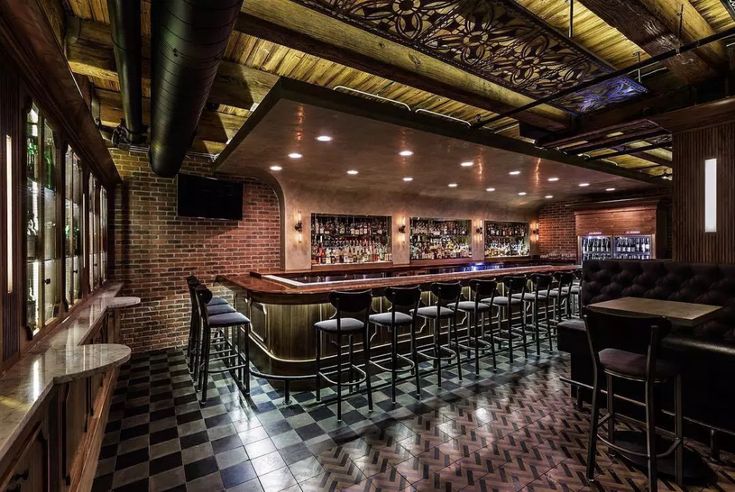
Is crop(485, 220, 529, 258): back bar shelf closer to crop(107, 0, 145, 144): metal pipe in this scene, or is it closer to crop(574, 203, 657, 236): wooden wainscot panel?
crop(574, 203, 657, 236): wooden wainscot panel

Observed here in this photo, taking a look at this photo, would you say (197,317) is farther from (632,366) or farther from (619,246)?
(619,246)

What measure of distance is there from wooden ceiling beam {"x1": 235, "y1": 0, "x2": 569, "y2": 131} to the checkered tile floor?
3.05 metres

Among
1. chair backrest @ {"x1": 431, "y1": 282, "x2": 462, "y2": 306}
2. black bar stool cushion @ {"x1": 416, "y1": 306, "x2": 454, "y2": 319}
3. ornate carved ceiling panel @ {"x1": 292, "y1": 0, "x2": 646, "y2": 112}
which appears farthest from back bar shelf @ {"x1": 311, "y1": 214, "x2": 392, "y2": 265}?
ornate carved ceiling panel @ {"x1": 292, "y1": 0, "x2": 646, "y2": 112}

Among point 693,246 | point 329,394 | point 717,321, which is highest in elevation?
point 693,246

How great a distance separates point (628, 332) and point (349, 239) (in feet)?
18.5

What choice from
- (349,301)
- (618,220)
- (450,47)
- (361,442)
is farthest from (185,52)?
(618,220)

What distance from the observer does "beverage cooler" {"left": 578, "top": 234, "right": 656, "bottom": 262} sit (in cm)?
826

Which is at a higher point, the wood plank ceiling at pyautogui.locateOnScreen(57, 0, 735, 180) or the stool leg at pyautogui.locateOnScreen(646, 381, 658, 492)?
the wood plank ceiling at pyautogui.locateOnScreen(57, 0, 735, 180)

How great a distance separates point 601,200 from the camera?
884cm

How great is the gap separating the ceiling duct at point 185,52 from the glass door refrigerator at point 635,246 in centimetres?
939

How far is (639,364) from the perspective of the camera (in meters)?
2.25

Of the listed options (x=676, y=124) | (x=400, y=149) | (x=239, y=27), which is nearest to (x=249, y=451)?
(x=239, y=27)

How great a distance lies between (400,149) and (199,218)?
330 cm

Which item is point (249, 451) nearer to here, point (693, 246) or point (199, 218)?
point (199, 218)
